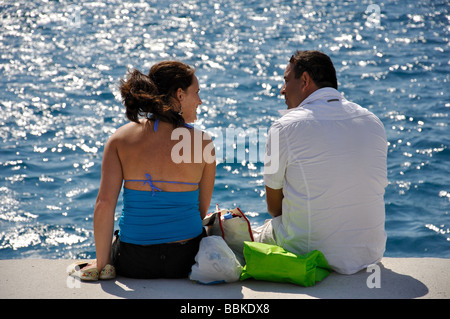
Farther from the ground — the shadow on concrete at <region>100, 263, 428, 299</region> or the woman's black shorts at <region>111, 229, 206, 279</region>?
the woman's black shorts at <region>111, 229, 206, 279</region>

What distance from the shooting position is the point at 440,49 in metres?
9.45

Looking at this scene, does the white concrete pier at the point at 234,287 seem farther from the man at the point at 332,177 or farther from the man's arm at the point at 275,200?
the man's arm at the point at 275,200

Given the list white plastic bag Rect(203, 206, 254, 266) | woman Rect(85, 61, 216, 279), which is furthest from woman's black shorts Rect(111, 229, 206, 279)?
white plastic bag Rect(203, 206, 254, 266)

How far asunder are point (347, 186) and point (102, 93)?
20.3 ft

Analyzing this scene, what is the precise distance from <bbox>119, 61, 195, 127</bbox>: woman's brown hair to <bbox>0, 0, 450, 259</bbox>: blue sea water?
241cm

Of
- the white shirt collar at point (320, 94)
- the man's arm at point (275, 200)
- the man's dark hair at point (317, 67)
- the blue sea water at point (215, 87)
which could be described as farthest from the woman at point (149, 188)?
the blue sea water at point (215, 87)

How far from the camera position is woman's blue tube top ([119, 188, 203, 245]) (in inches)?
110

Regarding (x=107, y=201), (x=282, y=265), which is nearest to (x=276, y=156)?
(x=282, y=265)

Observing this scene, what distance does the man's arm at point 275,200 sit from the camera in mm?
3043

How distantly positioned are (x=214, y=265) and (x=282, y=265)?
0.36 meters

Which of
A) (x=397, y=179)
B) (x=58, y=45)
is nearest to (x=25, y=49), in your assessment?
(x=58, y=45)

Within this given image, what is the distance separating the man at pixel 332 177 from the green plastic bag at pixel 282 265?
0.42 ft

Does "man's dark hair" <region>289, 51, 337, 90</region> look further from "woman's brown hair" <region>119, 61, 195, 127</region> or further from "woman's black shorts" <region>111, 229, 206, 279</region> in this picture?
"woman's black shorts" <region>111, 229, 206, 279</region>
